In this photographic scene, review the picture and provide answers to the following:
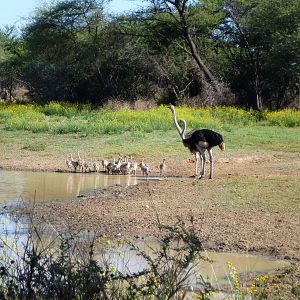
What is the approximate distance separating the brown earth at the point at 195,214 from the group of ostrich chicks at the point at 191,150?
772mm

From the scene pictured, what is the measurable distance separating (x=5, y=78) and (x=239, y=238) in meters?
45.4

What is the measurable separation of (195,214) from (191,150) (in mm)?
5913

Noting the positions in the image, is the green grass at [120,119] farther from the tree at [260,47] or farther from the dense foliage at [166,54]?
the dense foliage at [166,54]

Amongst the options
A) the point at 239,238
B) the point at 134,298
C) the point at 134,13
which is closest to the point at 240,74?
the point at 134,13

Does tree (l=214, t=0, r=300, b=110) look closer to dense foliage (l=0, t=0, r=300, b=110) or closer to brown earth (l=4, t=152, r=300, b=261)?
dense foliage (l=0, t=0, r=300, b=110)

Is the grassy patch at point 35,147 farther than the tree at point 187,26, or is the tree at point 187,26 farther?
the tree at point 187,26

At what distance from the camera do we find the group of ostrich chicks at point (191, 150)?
17719mm

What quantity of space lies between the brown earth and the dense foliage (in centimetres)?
2137

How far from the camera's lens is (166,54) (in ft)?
133

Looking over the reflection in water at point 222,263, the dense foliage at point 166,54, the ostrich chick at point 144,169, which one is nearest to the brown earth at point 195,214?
the reflection in water at point 222,263

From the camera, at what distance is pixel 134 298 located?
17.6ft

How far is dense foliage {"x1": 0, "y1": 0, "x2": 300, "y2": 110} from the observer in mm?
38438

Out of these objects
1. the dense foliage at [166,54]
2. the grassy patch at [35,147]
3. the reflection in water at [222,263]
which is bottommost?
the reflection in water at [222,263]

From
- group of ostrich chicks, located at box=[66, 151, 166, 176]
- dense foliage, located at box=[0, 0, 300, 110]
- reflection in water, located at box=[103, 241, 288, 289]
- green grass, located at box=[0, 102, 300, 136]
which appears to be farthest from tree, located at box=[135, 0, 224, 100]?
reflection in water, located at box=[103, 241, 288, 289]
